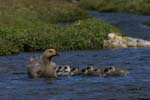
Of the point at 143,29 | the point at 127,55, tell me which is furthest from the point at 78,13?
the point at 127,55

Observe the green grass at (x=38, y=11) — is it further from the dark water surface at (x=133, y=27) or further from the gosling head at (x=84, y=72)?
the gosling head at (x=84, y=72)

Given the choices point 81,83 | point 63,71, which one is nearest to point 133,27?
point 63,71

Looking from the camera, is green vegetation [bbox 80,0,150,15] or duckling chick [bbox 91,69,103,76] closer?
duckling chick [bbox 91,69,103,76]

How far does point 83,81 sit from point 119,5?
174ft

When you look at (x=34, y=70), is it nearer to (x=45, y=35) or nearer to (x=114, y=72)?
(x=114, y=72)

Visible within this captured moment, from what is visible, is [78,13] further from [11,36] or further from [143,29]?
[11,36]

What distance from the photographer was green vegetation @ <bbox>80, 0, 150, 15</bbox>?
7556cm

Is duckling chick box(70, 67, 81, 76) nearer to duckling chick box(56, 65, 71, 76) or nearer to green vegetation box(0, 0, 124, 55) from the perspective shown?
duckling chick box(56, 65, 71, 76)

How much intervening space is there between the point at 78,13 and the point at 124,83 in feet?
117

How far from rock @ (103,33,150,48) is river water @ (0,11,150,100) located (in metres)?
2.06

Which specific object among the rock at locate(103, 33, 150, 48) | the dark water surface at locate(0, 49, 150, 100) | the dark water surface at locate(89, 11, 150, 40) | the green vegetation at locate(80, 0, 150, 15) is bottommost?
the dark water surface at locate(0, 49, 150, 100)

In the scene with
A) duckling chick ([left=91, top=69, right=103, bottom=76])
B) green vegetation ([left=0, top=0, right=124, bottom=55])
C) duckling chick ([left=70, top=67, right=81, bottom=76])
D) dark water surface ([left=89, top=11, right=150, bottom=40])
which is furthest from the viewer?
dark water surface ([left=89, top=11, right=150, bottom=40])

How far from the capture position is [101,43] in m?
41.3

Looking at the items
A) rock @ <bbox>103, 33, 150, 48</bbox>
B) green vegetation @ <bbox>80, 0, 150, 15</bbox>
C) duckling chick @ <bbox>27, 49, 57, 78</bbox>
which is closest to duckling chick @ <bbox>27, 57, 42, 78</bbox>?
duckling chick @ <bbox>27, 49, 57, 78</bbox>
